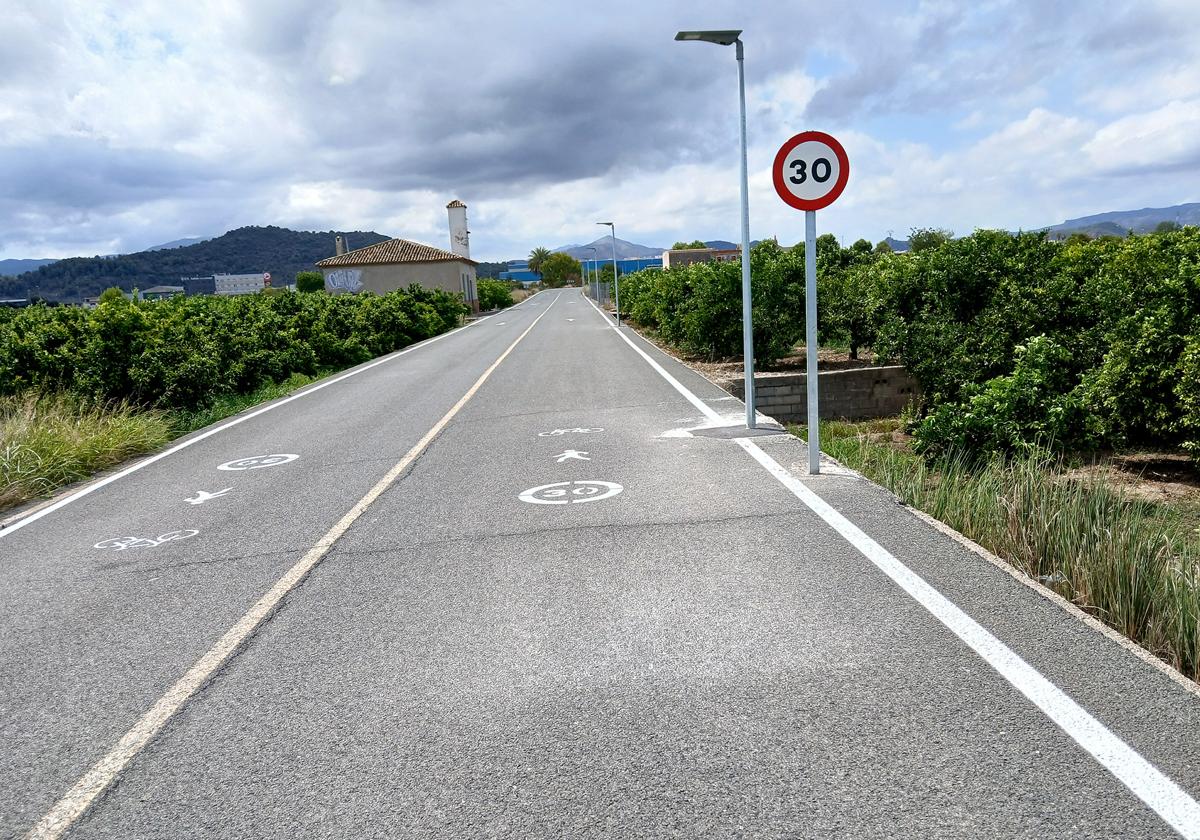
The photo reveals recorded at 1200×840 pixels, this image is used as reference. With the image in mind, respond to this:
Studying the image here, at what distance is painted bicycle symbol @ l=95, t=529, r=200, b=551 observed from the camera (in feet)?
21.6

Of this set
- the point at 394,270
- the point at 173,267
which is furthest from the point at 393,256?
the point at 173,267

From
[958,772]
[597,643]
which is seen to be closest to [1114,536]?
[958,772]

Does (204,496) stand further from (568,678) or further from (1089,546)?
(1089,546)

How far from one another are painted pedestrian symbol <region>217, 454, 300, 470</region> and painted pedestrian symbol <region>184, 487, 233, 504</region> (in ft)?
3.61

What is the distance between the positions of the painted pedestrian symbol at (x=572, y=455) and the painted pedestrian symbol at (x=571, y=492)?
109 centimetres

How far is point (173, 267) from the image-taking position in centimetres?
18162

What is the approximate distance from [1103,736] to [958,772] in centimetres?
59

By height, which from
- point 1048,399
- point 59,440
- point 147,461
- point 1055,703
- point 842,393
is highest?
point 59,440

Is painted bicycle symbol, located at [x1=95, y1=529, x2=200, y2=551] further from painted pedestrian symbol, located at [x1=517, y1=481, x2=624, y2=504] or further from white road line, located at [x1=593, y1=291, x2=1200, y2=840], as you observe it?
white road line, located at [x1=593, y1=291, x2=1200, y2=840]

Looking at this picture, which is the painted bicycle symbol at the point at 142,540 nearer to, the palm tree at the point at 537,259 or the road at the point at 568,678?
the road at the point at 568,678

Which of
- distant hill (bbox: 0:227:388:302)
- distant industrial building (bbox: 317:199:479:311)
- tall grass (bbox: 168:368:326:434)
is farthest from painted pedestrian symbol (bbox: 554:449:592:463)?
distant hill (bbox: 0:227:388:302)

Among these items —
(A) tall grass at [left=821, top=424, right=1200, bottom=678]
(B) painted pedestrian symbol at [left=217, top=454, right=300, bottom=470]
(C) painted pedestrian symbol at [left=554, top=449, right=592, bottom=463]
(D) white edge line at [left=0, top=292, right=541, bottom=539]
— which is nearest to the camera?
(A) tall grass at [left=821, top=424, right=1200, bottom=678]

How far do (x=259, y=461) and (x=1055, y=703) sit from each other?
8633mm

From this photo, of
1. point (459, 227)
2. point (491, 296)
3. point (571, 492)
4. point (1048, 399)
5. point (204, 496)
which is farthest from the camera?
point (459, 227)
